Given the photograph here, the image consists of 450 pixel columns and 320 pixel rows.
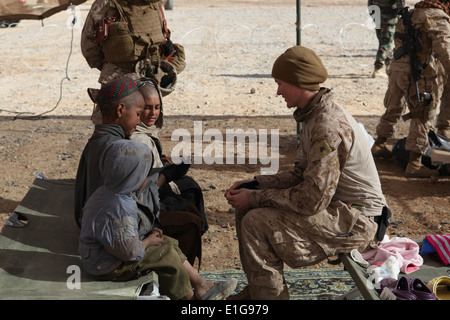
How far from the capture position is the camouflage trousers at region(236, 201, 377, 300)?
360 centimetres

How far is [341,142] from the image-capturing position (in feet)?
11.3

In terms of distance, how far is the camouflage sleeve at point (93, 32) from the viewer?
5.52 meters

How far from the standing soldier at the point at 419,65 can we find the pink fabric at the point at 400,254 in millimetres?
3279

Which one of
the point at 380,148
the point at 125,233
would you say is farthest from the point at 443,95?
the point at 125,233

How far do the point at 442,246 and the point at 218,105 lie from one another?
6.96 meters

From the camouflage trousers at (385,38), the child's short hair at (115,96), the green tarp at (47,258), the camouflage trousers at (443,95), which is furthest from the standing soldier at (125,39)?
the camouflage trousers at (385,38)

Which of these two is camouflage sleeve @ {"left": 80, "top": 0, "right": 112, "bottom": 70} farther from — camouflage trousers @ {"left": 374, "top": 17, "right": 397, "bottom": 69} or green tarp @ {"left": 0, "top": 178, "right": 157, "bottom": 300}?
camouflage trousers @ {"left": 374, "top": 17, "right": 397, "bottom": 69}

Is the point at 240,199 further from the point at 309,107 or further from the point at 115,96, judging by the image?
the point at 115,96

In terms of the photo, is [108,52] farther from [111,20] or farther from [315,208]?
[315,208]

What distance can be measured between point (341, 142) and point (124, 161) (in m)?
1.25

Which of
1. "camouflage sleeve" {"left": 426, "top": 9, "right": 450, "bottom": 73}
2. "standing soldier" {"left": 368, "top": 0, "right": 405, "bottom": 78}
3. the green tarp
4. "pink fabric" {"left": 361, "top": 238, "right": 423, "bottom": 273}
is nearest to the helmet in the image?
the green tarp

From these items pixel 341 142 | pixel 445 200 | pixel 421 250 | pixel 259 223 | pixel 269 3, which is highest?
pixel 341 142

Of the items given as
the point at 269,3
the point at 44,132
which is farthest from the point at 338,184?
the point at 269,3

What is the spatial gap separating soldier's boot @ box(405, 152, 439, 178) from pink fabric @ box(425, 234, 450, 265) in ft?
11.0
